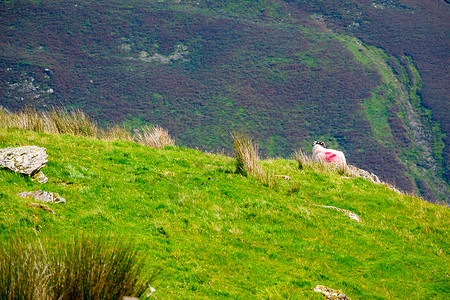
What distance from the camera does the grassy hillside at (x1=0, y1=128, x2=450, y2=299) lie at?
8.62m

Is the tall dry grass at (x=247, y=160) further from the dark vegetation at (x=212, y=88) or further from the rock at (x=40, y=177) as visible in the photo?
the dark vegetation at (x=212, y=88)

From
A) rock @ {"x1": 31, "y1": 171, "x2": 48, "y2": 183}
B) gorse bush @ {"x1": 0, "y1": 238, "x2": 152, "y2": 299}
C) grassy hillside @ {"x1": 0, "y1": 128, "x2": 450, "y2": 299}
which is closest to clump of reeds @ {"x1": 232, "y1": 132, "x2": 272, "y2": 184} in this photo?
grassy hillside @ {"x1": 0, "y1": 128, "x2": 450, "y2": 299}

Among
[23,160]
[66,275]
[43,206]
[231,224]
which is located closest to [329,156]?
[231,224]

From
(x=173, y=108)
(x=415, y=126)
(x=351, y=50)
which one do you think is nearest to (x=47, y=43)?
(x=173, y=108)

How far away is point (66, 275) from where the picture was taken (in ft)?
17.3

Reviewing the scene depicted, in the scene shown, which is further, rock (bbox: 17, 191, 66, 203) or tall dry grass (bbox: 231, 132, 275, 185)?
tall dry grass (bbox: 231, 132, 275, 185)

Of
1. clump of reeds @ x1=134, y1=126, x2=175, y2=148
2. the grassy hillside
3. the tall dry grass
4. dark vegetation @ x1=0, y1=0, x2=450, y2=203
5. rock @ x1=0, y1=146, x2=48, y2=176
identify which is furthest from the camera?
dark vegetation @ x1=0, y1=0, x2=450, y2=203

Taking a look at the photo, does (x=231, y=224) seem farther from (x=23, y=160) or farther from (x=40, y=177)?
(x=23, y=160)

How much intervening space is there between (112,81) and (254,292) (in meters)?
175

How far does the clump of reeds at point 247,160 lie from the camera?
50.5 feet

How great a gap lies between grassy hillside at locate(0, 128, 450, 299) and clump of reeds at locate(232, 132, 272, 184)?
44 cm

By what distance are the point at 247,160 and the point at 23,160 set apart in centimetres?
845

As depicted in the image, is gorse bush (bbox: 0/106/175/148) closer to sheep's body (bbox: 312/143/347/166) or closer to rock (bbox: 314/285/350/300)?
sheep's body (bbox: 312/143/347/166)

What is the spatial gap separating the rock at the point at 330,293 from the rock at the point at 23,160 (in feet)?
29.8
